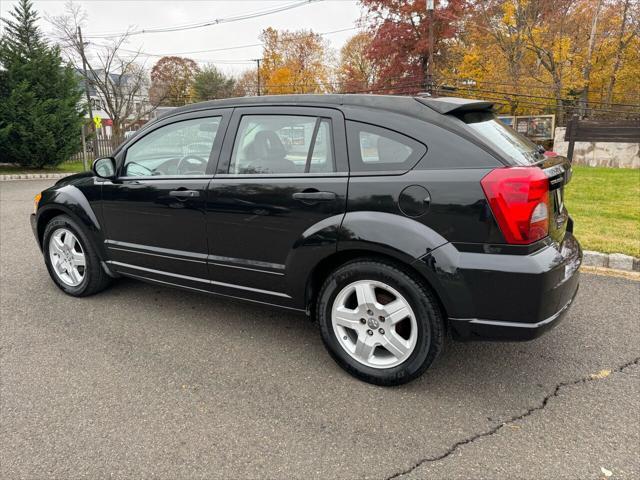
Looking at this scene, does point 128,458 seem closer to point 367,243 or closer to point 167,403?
point 167,403

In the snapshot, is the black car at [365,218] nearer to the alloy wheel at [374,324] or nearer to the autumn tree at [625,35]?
the alloy wheel at [374,324]

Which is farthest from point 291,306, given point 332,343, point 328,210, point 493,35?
point 493,35

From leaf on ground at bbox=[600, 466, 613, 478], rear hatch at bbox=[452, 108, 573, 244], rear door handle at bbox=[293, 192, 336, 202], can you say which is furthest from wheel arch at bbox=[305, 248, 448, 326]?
leaf on ground at bbox=[600, 466, 613, 478]

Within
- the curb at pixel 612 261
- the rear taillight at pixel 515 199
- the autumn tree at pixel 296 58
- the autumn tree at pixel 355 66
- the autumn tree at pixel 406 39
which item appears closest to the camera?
the rear taillight at pixel 515 199

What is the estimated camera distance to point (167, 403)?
258 cm

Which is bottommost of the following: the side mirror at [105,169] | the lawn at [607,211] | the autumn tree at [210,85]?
the lawn at [607,211]

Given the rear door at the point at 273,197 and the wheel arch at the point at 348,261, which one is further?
the rear door at the point at 273,197

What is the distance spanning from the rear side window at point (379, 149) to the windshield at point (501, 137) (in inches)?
14.1

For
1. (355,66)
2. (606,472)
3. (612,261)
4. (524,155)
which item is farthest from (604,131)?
(355,66)

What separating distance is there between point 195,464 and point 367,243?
55.6 inches

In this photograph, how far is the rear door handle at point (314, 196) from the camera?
2.69m

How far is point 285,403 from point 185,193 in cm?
163

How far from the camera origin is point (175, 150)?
11.5ft

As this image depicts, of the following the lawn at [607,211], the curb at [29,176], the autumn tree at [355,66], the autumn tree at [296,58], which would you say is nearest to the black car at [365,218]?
the lawn at [607,211]
